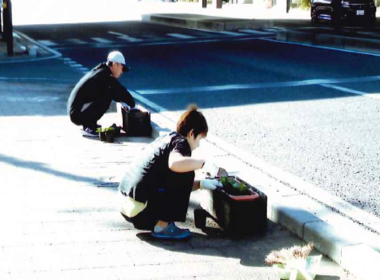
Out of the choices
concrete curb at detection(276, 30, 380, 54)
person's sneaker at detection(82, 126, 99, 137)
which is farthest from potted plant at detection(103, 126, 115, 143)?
concrete curb at detection(276, 30, 380, 54)

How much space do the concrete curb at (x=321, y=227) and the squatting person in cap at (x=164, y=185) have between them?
69 centimetres

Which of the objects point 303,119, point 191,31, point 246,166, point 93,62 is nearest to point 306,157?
point 246,166

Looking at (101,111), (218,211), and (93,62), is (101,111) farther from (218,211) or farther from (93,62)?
(93,62)

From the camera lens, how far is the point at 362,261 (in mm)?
4691

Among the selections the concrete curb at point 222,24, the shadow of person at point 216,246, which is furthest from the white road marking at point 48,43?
the shadow of person at point 216,246

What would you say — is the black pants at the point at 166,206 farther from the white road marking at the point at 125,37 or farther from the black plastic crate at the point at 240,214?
the white road marking at the point at 125,37

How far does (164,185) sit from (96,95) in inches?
168

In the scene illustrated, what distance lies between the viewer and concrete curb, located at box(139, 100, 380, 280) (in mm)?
4715

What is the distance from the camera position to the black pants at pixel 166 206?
557 cm

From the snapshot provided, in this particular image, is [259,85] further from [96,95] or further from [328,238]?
[328,238]

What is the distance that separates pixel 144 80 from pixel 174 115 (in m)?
4.12

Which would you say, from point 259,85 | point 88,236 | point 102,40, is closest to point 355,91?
point 259,85

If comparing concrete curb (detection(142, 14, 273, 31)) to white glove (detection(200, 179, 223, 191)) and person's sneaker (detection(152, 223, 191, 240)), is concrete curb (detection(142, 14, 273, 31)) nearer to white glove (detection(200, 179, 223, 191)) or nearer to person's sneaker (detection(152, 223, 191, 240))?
white glove (detection(200, 179, 223, 191))

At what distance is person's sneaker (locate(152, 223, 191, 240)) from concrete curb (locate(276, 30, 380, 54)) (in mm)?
14267
